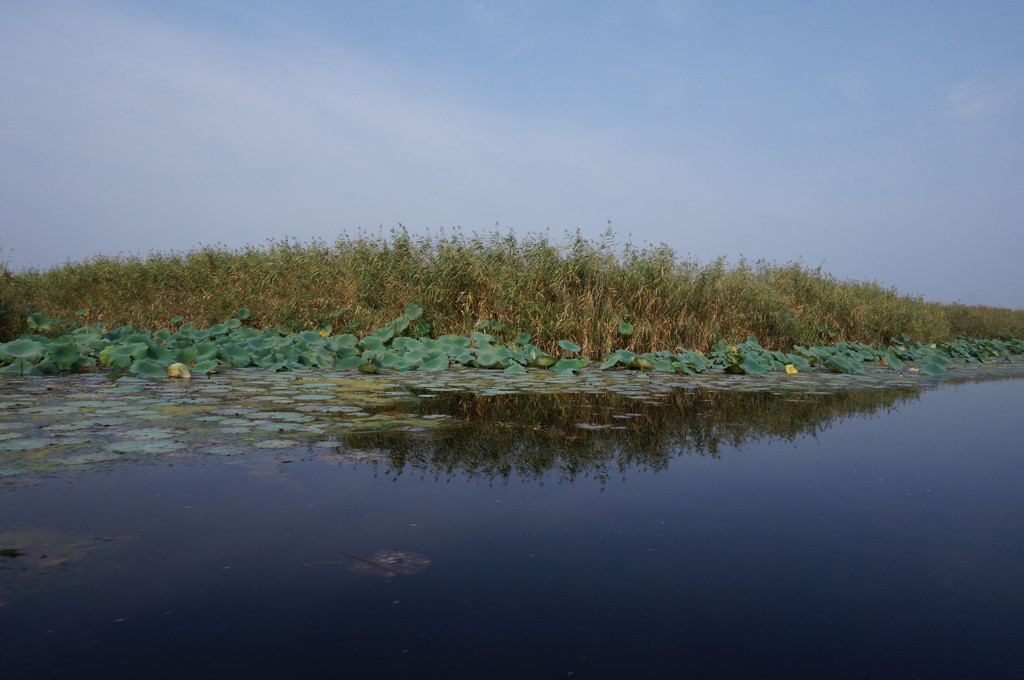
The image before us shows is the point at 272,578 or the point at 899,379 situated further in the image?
the point at 899,379

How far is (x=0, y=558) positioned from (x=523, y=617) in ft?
4.46

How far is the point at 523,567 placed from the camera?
1676mm

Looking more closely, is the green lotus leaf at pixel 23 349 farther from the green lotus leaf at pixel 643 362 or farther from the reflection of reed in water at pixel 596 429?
the green lotus leaf at pixel 643 362

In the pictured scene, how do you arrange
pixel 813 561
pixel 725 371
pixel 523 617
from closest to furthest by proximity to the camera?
pixel 523 617, pixel 813 561, pixel 725 371

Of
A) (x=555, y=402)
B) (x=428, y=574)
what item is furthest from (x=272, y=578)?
(x=555, y=402)

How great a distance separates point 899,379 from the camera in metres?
6.94

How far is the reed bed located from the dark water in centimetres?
477

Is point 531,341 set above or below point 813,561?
above

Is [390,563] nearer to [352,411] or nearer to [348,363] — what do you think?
[352,411]

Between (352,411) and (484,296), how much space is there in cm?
431

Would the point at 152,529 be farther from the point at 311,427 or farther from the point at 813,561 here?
the point at 813,561

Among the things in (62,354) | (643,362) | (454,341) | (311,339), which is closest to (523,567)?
(62,354)

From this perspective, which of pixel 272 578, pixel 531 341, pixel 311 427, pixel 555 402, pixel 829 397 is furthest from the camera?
pixel 531 341

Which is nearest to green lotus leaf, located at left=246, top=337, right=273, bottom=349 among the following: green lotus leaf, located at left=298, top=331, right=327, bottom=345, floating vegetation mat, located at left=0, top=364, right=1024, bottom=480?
green lotus leaf, located at left=298, top=331, right=327, bottom=345
